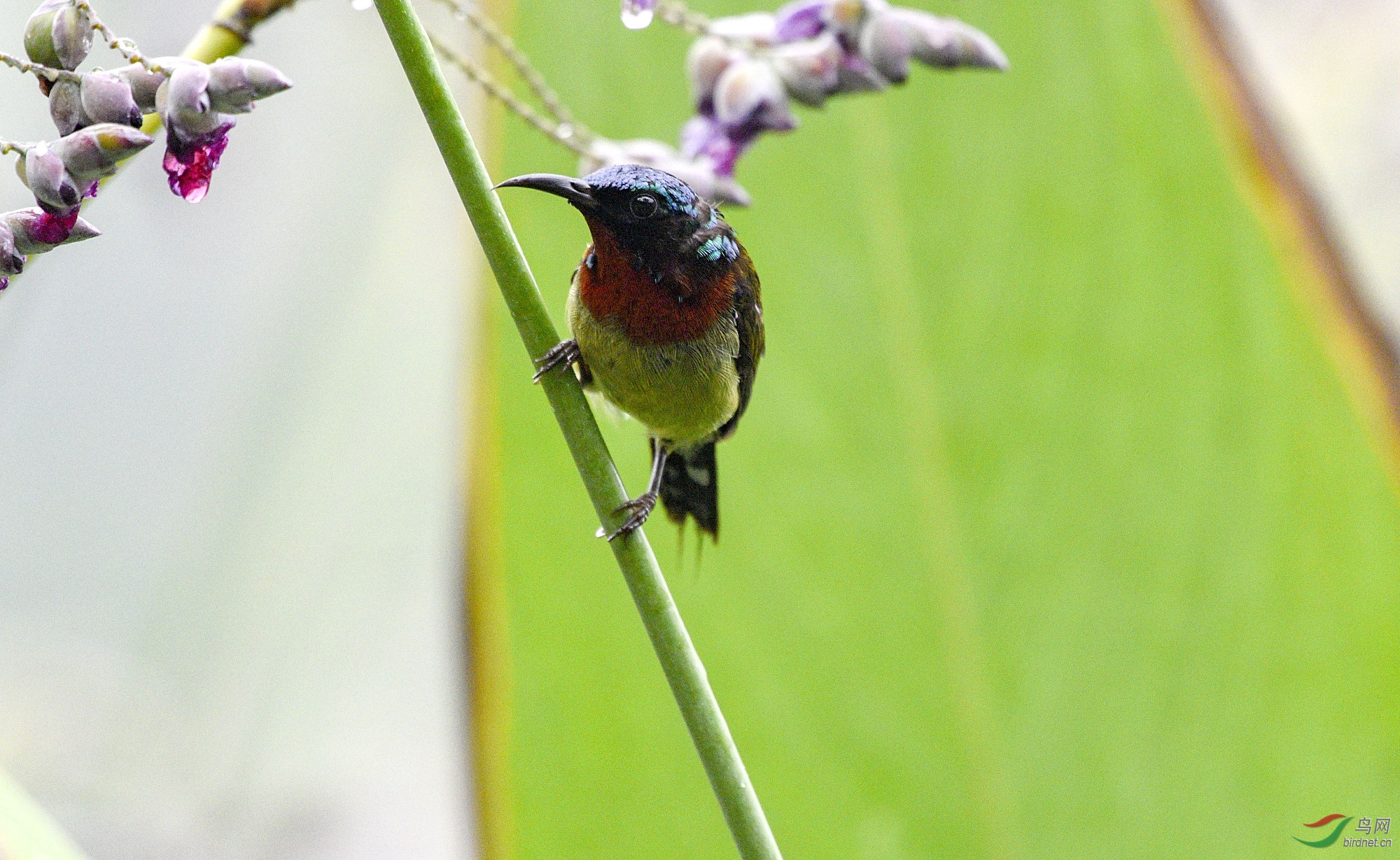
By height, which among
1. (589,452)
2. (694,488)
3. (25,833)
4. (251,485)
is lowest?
(251,485)

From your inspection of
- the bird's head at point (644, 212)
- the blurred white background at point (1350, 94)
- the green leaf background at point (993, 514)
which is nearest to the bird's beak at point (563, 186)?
the bird's head at point (644, 212)

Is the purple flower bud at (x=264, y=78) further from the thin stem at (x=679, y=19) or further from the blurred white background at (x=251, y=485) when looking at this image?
the blurred white background at (x=251, y=485)

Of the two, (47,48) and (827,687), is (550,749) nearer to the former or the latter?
(827,687)

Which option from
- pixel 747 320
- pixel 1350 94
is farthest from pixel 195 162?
pixel 1350 94

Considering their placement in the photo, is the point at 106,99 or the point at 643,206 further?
the point at 643,206

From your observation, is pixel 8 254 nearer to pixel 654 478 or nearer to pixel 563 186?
pixel 563 186

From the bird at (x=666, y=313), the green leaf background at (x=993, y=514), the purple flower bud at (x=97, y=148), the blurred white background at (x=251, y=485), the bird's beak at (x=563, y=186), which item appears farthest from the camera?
the blurred white background at (x=251, y=485)

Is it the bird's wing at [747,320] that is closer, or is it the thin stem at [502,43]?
the thin stem at [502,43]

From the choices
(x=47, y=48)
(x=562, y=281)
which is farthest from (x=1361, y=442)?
(x=47, y=48)
